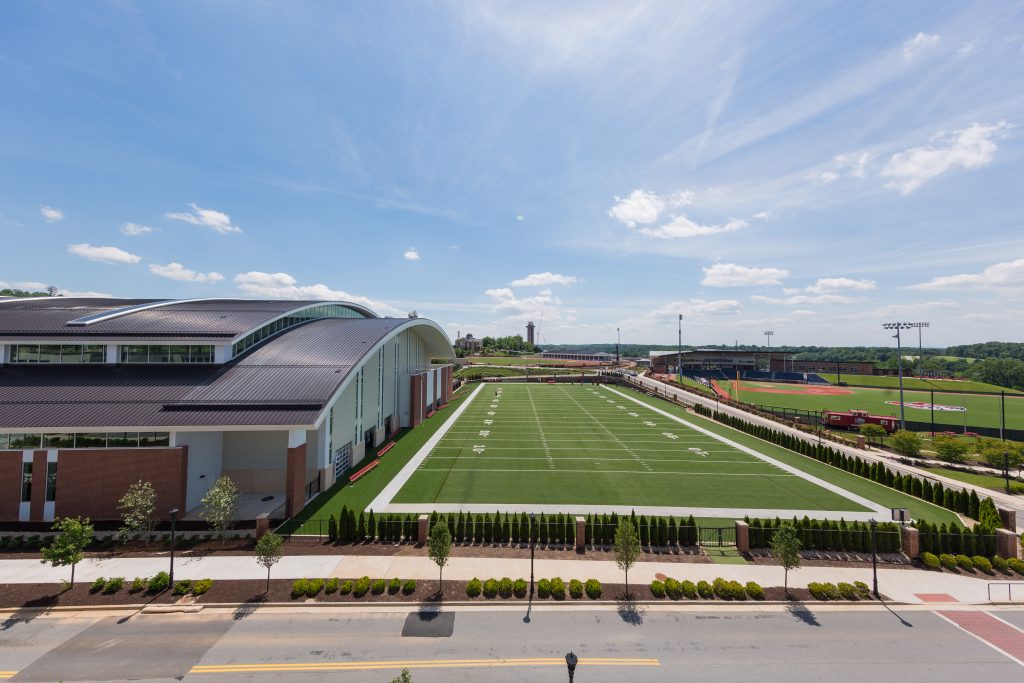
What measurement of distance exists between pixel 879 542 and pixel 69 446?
40.3 metres

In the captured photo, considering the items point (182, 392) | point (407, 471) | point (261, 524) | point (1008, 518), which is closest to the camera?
point (261, 524)

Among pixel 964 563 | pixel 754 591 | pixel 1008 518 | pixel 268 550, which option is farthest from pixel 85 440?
pixel 1008 518

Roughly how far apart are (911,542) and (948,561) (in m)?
1.41

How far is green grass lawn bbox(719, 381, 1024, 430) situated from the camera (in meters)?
56.8

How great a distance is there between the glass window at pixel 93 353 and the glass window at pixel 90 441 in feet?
27.7

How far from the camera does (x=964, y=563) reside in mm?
18156

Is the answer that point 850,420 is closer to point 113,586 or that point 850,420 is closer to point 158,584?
point 158,584

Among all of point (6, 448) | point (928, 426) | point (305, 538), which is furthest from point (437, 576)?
point (928, 426)

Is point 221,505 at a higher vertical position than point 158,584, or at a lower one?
higher

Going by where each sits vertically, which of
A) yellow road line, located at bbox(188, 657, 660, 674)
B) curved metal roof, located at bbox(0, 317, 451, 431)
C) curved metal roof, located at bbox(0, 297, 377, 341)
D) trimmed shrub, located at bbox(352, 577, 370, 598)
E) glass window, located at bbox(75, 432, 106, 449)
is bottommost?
yellow road line, located at bbox(188, 657, 660, 674)

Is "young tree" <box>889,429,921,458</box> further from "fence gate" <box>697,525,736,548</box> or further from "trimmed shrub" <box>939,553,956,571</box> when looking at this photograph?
"fence gate" <box>697,525,736,548</box>

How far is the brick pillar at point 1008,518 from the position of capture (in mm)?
20531

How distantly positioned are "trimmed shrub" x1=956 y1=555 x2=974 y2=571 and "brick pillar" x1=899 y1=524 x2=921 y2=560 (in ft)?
4.21

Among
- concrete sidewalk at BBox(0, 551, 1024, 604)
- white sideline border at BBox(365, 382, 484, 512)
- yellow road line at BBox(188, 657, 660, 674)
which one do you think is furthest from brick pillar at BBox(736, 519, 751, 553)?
white sideline border at BBox(365, 382, 484, 512)
